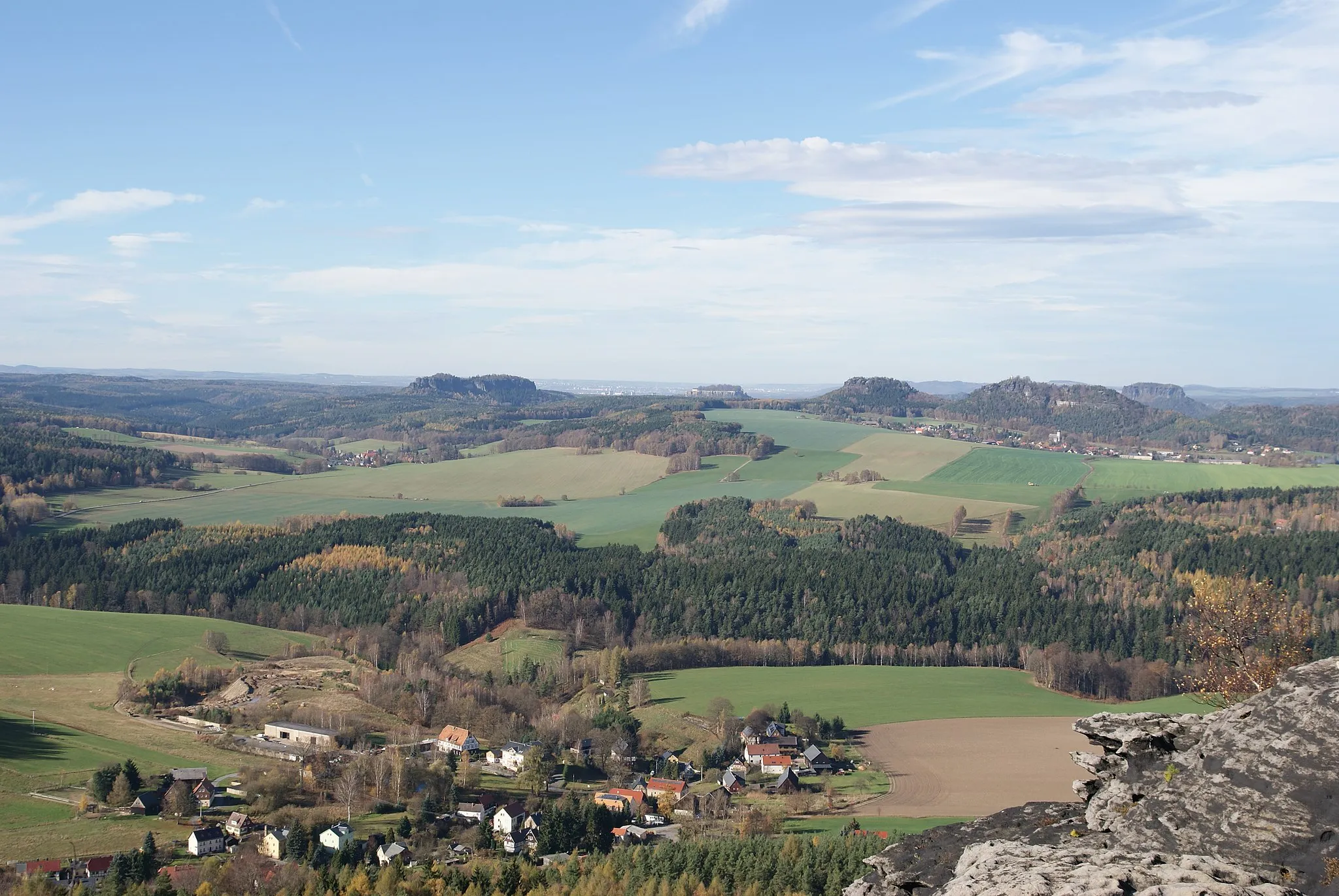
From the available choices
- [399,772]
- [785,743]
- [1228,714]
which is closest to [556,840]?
[399,772]

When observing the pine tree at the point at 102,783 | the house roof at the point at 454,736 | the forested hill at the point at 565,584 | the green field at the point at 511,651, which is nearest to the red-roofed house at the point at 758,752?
the house roof at the point at 454,736

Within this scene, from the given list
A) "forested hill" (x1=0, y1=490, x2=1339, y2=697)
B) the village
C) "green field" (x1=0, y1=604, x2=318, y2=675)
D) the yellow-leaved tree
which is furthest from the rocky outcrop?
"green field" (x1=0, y1=604, x2=318, y2=675)

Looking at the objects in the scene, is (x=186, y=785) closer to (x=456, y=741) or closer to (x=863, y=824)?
(x=456, y=741)

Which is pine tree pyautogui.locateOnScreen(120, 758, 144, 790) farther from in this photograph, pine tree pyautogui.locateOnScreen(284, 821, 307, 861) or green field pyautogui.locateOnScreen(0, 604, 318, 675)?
green field pyautogui.locateOnScreen(0, 604, 318, 675)

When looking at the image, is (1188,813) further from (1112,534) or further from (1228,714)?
(1112,534)

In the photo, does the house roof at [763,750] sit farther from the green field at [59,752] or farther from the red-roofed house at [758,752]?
the green field at [59,752]

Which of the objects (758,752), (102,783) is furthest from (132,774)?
(758,752)
